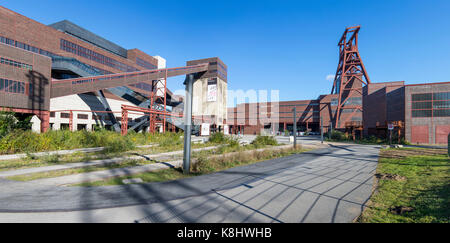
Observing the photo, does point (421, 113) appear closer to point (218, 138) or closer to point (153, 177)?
point (218, 138)

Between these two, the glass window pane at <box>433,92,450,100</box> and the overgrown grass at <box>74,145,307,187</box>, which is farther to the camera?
the glass window pane at <box>433,92,450,100</box>

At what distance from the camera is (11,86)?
21.3 meters

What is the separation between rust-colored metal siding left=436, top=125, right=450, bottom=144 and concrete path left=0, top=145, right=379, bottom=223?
34522 mm

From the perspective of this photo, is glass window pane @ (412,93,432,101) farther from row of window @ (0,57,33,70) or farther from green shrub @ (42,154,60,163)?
row of window @ (0,57,33,70)

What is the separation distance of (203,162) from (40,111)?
27.1 metres

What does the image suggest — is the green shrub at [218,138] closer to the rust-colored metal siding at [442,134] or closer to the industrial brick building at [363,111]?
the industrial brick building at [363,111]

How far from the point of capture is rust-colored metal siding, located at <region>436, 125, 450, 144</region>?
28123 millimetres

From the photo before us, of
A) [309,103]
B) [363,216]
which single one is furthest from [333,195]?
[309,103]

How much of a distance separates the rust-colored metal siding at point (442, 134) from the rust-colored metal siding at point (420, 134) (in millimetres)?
1096

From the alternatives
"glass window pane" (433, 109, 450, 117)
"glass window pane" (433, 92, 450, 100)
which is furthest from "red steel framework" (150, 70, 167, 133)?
"glass window pane" (433, 109, 450, 117)

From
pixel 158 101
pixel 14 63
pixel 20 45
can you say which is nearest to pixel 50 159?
pixel 14 63

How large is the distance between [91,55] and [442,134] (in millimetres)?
61852

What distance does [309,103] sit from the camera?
63.7m

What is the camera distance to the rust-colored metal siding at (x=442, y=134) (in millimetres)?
28123
